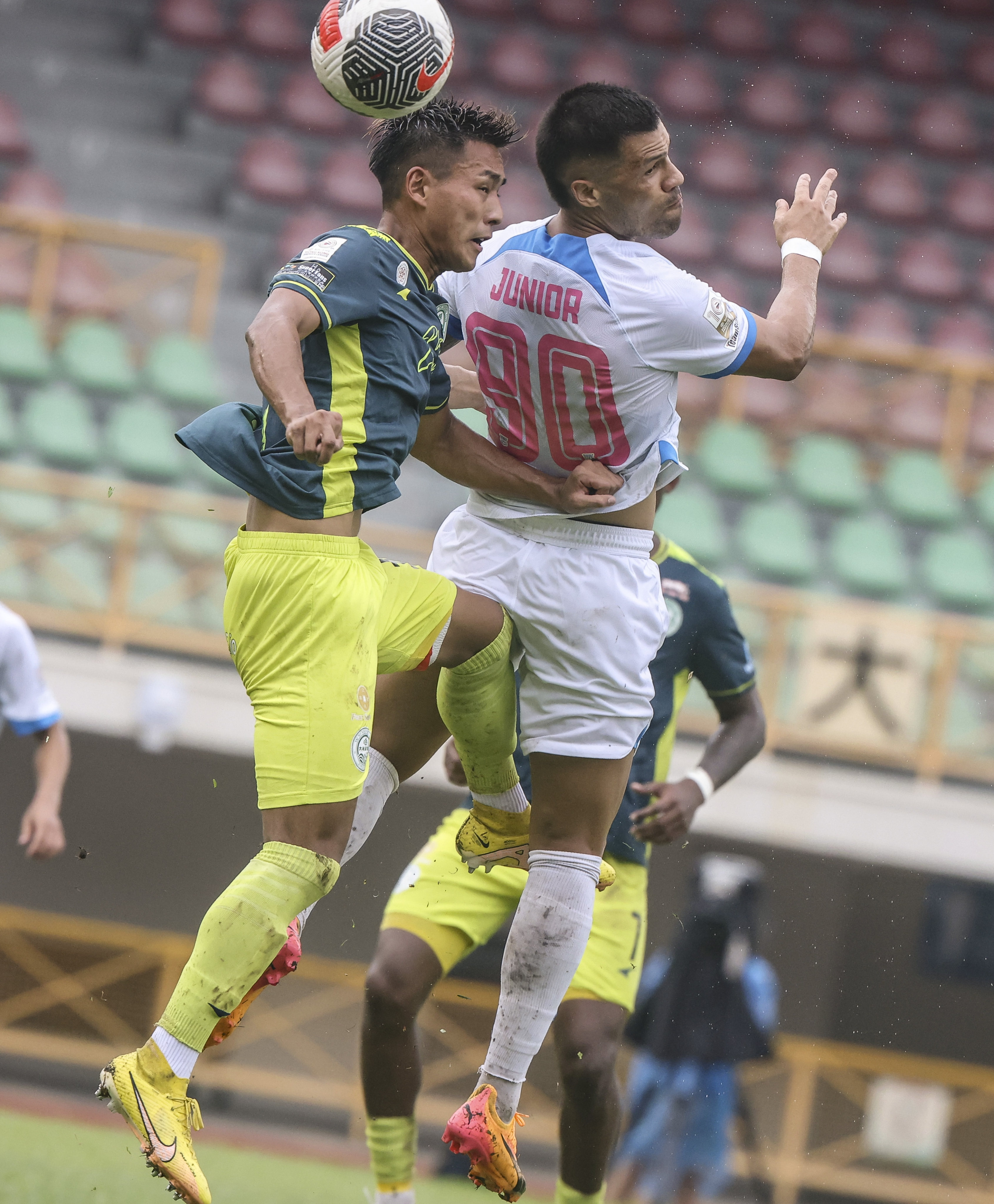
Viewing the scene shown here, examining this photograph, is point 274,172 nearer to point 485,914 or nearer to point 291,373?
point 485,914

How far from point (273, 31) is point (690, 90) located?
11.0 feet

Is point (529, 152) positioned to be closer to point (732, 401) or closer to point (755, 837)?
point (732, 401)

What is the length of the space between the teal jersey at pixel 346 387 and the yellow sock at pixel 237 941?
689 mm

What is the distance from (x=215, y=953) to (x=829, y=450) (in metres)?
7.81

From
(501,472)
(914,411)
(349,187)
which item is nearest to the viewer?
(501,472)

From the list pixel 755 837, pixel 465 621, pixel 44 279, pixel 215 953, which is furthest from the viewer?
pixel 44 279

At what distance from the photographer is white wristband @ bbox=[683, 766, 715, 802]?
14.2 feet

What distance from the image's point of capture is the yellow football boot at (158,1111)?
269cm

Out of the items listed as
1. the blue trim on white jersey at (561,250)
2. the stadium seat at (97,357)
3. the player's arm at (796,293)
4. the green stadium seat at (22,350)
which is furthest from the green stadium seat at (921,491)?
the blue trim on white jersey at (561,250)

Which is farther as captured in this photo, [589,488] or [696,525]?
[696,525]

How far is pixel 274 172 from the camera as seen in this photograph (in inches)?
438

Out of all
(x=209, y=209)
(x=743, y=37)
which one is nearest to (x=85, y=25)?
(x=209, y=209)

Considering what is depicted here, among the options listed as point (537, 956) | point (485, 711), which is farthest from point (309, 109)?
point (537, 956)

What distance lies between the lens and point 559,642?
3334mm
